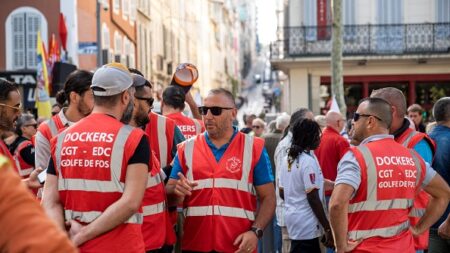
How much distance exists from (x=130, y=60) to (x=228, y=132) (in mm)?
34233

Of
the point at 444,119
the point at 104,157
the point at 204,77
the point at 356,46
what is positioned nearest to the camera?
the point at 104,157

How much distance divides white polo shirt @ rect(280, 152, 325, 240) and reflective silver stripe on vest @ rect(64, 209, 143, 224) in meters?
3.21

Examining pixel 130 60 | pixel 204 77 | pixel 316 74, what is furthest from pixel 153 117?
pixel 204 77

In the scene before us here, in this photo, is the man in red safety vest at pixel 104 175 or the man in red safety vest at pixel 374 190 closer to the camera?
the man in red safety vest at pixel 104 175

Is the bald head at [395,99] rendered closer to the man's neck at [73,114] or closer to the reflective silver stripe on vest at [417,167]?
the reflective silver stripe on vest at [417,167]

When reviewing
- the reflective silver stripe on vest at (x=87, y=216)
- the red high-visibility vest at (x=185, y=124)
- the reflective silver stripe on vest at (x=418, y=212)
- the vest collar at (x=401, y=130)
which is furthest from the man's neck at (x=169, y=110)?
the reflective silver stripe on vest at (x=87, y=216)

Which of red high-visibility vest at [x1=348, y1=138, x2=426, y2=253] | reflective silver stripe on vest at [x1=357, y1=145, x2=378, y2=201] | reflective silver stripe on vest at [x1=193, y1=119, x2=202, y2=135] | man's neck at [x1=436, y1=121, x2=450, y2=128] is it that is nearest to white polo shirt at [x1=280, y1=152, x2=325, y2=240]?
reflective silver stripe on vest at [x1=193, y1=119, x2=202, y2=135]

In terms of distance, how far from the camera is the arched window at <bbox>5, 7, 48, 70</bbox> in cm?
3059

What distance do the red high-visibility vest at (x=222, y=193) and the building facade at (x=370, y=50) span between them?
22.7m

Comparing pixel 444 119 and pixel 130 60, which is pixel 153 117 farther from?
pixel 130 60

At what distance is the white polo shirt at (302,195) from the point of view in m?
7.97

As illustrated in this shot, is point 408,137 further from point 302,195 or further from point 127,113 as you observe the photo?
point 127,113

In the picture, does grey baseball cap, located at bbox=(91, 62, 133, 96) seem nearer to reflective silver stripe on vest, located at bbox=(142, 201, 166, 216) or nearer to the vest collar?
reflective silver stripe on vest, located at bbox=(142, 201, 166, 216)

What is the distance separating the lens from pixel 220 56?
93062 mm
